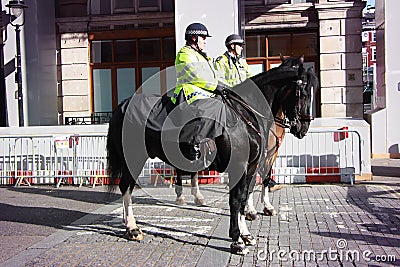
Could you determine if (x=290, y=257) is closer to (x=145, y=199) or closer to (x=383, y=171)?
(x=145, y=199)

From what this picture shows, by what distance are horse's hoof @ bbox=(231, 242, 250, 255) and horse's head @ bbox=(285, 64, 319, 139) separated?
6.01ft

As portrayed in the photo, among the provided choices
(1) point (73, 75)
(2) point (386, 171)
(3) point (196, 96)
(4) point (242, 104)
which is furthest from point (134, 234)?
(1) point (73, 75)

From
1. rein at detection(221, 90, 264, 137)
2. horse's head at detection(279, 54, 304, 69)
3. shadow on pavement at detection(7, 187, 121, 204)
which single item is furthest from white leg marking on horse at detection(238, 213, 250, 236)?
shadow on pavement at detection(7, 187, 121, 204)

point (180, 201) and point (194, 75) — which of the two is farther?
point (180, 201)

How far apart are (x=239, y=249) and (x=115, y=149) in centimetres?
251

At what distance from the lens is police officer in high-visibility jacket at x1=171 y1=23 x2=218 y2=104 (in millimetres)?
6898

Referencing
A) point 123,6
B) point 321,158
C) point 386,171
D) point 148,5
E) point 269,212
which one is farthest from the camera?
point 123,6

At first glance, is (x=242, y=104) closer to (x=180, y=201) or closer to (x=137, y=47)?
(x=180, y=201)

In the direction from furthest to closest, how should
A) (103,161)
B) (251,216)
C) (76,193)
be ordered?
(103,161), (76,193), (251,216)

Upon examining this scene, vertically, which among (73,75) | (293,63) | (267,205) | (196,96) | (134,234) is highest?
(73,75)

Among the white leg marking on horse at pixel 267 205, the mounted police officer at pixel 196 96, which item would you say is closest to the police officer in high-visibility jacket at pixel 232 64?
the mounted police officer at pixel 196 96

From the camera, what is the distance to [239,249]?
664 cm

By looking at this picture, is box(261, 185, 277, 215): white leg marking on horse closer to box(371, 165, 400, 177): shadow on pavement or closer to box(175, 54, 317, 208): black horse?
box(175, 54, 317, 208): black horse

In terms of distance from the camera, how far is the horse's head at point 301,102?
7191 mm
